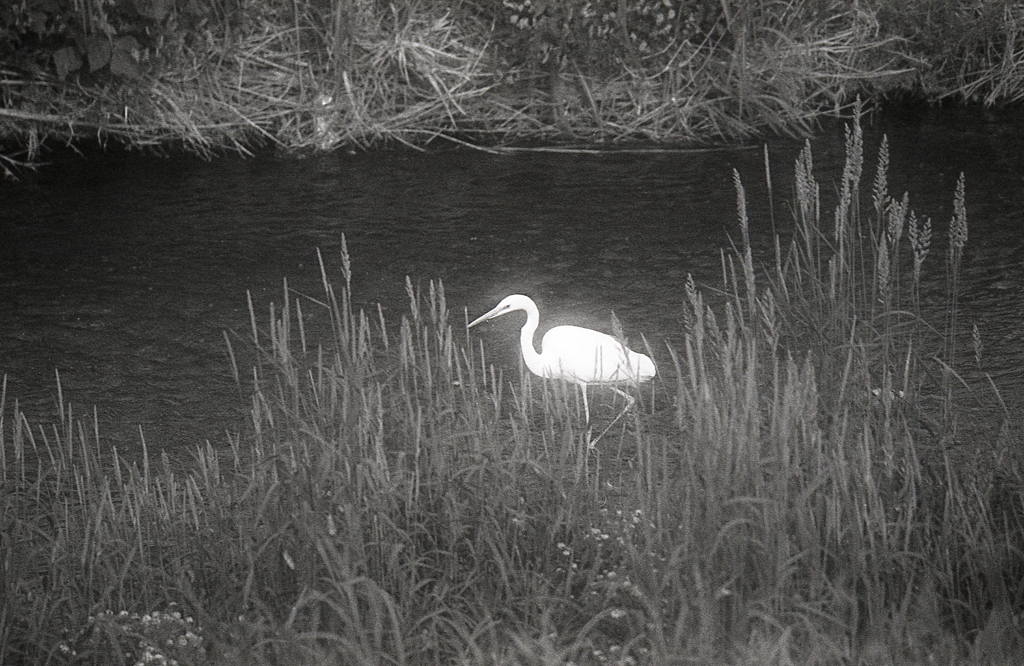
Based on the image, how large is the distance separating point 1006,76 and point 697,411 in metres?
7.19

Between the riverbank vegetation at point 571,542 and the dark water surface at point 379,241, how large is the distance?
152 cm

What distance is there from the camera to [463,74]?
30.5 feet

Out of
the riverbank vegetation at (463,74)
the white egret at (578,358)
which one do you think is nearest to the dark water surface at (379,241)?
the riverbank vegetation at (463,74)

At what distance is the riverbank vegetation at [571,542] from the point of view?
2.93 metres

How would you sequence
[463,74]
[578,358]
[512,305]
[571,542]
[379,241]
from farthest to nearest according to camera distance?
[463,74], [379,241], [512,305], [578,358], [571,542]

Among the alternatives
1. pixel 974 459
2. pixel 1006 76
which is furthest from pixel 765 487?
pixel 1006 76

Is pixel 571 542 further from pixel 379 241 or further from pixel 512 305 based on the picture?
pixel 379 241

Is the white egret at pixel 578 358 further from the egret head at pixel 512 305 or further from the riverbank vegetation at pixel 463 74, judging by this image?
the riverbank vegetation at pixel 463 74

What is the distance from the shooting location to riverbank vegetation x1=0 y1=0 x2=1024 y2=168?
892 centimetres

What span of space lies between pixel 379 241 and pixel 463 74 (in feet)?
7.85

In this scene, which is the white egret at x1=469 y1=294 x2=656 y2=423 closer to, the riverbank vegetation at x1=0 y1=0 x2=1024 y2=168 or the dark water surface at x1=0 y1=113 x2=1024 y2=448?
the dark water surface at x1=0 y1=113 x2=1024 y2=448

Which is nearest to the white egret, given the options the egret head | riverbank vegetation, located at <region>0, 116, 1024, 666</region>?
the egret head

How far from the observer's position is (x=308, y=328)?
6.20 meters

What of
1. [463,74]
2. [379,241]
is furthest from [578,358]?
[463,74]
